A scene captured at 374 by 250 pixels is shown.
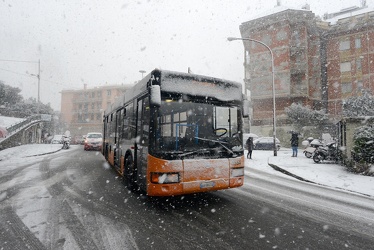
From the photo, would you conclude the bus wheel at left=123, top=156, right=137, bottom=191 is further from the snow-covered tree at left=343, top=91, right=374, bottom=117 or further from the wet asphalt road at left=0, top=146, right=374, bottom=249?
the snow-covered tree at left=343, top=91, right=374, bottom=117

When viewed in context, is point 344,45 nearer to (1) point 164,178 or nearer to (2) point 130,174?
(2) point 130,174

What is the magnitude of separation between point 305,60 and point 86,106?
63421 millimetres

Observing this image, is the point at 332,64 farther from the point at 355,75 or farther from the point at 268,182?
the point at 268,182

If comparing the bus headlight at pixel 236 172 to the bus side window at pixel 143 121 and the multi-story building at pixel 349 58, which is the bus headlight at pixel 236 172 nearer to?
the bus side window at pixel 143 121

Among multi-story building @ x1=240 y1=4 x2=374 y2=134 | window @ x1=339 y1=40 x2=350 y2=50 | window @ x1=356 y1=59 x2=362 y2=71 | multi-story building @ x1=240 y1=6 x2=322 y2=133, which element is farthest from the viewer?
window @ x1=339 y1=40 x2=350 y2=50

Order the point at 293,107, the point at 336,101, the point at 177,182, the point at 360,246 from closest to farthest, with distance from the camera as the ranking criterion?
the point at 360,246
the point at 177,182
the point at 293,107
the point at 336,101

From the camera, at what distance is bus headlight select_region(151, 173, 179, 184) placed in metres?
4.80

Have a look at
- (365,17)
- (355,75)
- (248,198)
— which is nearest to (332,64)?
(355,75)

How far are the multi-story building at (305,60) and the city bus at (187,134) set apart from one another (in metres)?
31.4

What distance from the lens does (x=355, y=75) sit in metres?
39.0

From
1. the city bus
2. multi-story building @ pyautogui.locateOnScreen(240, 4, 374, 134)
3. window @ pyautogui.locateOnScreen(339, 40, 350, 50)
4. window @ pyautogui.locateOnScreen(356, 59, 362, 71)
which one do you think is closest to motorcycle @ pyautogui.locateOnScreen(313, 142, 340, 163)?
the city bus

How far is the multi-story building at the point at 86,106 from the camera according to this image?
73.4m

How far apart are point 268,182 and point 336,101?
38.8m

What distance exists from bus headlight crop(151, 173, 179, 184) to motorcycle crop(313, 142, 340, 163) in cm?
1100
